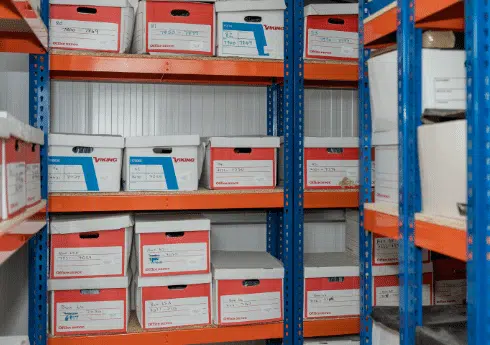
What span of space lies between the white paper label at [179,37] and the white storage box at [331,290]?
3.38 feet

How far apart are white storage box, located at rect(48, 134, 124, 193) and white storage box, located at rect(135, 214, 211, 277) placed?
217 millimetres

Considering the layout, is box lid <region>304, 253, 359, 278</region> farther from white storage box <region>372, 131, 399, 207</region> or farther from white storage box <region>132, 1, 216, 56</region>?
white storage box <region>132, 1, 216, 56</region>

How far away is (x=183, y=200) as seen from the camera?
217cm

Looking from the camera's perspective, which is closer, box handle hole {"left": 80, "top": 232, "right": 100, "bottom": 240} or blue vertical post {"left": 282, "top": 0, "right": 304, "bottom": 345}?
box handle hole {"left": 80, "top": 232, "right": 100, "bottom": 240}

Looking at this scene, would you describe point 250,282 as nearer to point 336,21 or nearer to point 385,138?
point 385,138

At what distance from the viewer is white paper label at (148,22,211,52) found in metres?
2.21

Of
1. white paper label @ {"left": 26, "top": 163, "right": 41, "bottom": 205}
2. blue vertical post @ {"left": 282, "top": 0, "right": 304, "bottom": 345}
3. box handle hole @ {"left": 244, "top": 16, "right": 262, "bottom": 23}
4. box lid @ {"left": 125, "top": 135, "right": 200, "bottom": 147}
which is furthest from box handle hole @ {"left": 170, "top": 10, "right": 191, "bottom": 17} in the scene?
white paper label @ {"left": 26, "top": 163, "right": 41, "bottom": 205}

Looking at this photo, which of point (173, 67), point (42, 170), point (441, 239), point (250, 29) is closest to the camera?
point (441, 239)

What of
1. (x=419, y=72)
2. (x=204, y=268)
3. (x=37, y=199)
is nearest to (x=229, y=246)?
(x=204, y=268)

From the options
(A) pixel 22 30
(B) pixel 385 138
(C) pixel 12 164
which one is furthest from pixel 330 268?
(A) pixel 22 30

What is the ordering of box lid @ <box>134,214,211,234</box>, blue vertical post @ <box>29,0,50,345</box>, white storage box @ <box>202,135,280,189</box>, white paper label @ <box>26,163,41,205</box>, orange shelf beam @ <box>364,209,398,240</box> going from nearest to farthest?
orange shelf beam @ <box>364,209,398,240</box> < white paper label @ <box>26,163,41,205</box> < blue vertical post @ <box>29,0,50,345</box> < box lid @ <box>134,214,211,234</box> < white storage box @ <box>202,135,280,189</box>

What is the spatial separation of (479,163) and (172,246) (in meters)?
1.34

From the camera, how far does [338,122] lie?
2.82 m

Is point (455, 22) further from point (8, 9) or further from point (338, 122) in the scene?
point (338, 122)
